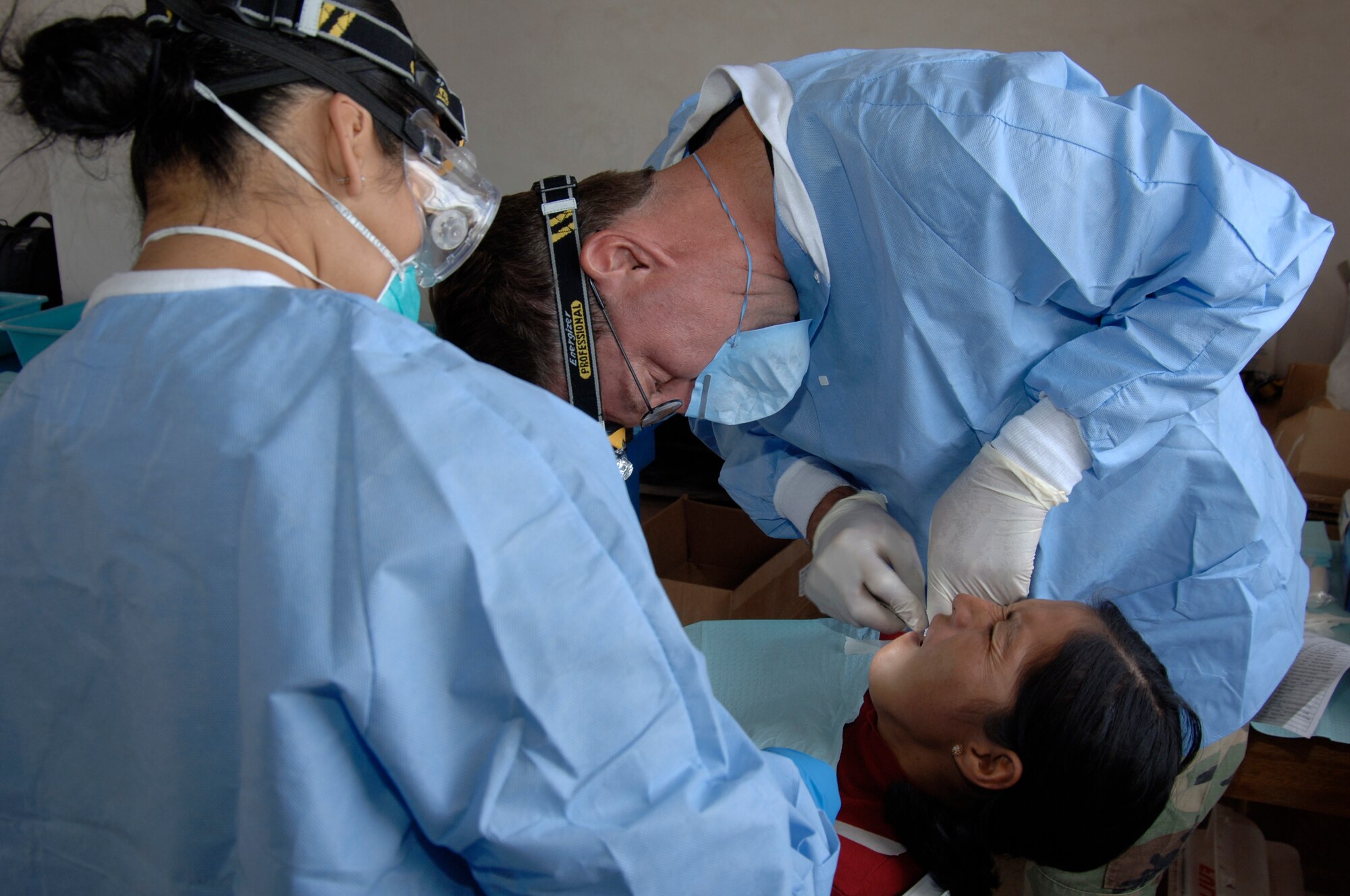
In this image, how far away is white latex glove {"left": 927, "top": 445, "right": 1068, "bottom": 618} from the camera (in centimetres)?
140

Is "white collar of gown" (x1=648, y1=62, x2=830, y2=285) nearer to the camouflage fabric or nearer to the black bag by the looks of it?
the camouflage fabric

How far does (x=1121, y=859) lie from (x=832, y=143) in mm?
1394

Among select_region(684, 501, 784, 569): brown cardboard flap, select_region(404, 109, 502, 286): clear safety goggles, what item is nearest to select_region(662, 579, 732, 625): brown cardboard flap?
select_region(684, 501, 784, 569): brown cardboard flap

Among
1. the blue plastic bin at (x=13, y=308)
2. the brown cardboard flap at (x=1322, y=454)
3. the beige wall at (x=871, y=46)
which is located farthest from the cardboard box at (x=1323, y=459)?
the blue plastic bin at (x=13, y=308)

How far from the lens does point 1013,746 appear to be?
4.83 feet

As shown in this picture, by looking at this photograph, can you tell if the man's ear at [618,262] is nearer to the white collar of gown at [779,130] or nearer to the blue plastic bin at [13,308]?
the white collar of gown at [779,130]

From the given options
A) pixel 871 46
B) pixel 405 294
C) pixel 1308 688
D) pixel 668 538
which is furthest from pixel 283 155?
pixel 871 46

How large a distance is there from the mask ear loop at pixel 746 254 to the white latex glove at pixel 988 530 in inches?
18.2

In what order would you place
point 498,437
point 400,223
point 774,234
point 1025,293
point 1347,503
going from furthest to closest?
point 1347,503 → point 774,234 → point 1025,293 → point 400,223 → point 498,437

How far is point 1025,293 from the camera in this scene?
1360 mm

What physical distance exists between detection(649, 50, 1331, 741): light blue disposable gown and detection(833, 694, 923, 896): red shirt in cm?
48

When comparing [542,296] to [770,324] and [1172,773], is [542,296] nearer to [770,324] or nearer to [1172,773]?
[770,324]

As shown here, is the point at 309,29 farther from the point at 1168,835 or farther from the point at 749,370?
the point at 1168,835

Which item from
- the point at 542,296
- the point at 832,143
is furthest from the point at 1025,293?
the point at 542,296
